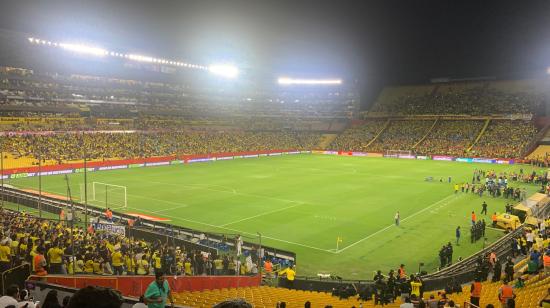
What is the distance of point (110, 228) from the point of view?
2406cm

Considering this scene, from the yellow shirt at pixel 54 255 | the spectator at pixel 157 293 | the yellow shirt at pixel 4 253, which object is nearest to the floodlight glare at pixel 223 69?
the yellow shirt at pixel 54 255

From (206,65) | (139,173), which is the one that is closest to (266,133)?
(206,65)

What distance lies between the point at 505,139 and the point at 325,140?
131 feet

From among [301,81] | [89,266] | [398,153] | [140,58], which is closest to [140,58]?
[140,58]

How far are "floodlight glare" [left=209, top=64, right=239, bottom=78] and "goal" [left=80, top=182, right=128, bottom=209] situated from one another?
231ft

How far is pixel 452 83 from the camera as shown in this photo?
107938mm

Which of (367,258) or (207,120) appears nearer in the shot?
(367,258)

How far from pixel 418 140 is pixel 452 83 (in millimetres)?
25773

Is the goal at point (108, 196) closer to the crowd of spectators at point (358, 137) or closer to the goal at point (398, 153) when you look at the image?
the goal at point (398, 153)

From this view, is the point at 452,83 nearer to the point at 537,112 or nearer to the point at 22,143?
the point at 537,112

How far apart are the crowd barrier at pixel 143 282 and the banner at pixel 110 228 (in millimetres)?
8275

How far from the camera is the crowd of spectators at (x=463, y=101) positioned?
296ft

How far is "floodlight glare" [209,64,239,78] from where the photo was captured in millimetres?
110162

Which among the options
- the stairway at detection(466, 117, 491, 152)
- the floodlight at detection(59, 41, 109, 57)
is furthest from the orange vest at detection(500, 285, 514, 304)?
the floodlight at detection(59, 41, 109, 57)
